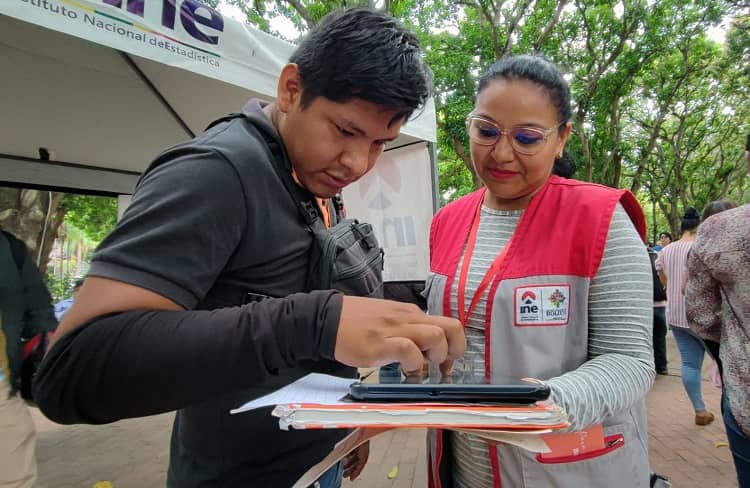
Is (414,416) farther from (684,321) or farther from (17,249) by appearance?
(684,321)

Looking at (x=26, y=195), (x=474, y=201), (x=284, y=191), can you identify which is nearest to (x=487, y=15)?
(x=26, y=195)

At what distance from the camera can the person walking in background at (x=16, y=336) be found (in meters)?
2.45

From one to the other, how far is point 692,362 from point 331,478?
4.72m

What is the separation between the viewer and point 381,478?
3645 millimetres

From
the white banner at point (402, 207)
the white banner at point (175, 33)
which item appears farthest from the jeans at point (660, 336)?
the white banner at point (175, 33)

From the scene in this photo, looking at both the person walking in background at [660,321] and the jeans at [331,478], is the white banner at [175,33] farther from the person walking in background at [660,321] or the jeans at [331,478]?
the person walking in background at [660,321]

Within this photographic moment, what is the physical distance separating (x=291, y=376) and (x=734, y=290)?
1.79 meters

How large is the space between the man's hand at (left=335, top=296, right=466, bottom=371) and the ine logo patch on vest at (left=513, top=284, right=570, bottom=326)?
46 cm

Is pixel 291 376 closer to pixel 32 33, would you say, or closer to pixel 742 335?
pixel 742 335

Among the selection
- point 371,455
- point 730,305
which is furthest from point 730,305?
point 371,455

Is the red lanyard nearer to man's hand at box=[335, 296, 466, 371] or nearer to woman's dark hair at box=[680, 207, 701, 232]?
man's hand at box=[335, 296, 466, 371]

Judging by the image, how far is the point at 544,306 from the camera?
3.76 ft

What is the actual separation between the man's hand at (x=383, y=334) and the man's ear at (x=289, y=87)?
0.55m

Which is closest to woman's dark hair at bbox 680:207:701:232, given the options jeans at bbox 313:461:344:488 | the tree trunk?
jeans at bbox 313:461:344:488
